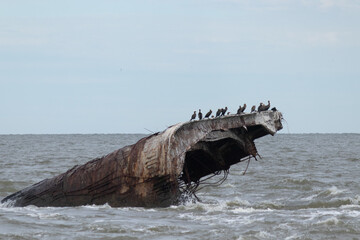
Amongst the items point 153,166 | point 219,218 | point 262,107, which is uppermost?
point 262,107

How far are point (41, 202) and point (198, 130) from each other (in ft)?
14.8

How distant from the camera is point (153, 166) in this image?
16109 millimetres

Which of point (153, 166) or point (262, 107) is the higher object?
point (262, 107)

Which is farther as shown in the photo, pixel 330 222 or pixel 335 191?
pixel 335 191

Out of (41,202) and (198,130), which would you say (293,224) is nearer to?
(198,130)

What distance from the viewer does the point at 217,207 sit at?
17.6m

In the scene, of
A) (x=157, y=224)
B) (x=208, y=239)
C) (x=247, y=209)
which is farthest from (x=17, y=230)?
(x=247, y=209)

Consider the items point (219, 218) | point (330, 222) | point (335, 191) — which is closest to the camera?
point (330, 222)

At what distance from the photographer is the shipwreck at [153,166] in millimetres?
16094

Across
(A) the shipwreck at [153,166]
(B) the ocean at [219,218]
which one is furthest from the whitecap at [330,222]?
(A) the shipwreck at [153,166]

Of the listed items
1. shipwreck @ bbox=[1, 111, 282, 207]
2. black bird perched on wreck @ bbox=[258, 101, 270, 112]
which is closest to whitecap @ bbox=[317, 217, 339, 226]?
shipwreck @ bbox=[1, 111, 282, 207]

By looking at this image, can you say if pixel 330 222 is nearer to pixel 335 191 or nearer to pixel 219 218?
pixel 219 218

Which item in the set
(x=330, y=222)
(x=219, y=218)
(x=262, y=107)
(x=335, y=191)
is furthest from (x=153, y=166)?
(x=335, y=191)

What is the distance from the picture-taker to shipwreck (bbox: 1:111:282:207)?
52.8 feet
